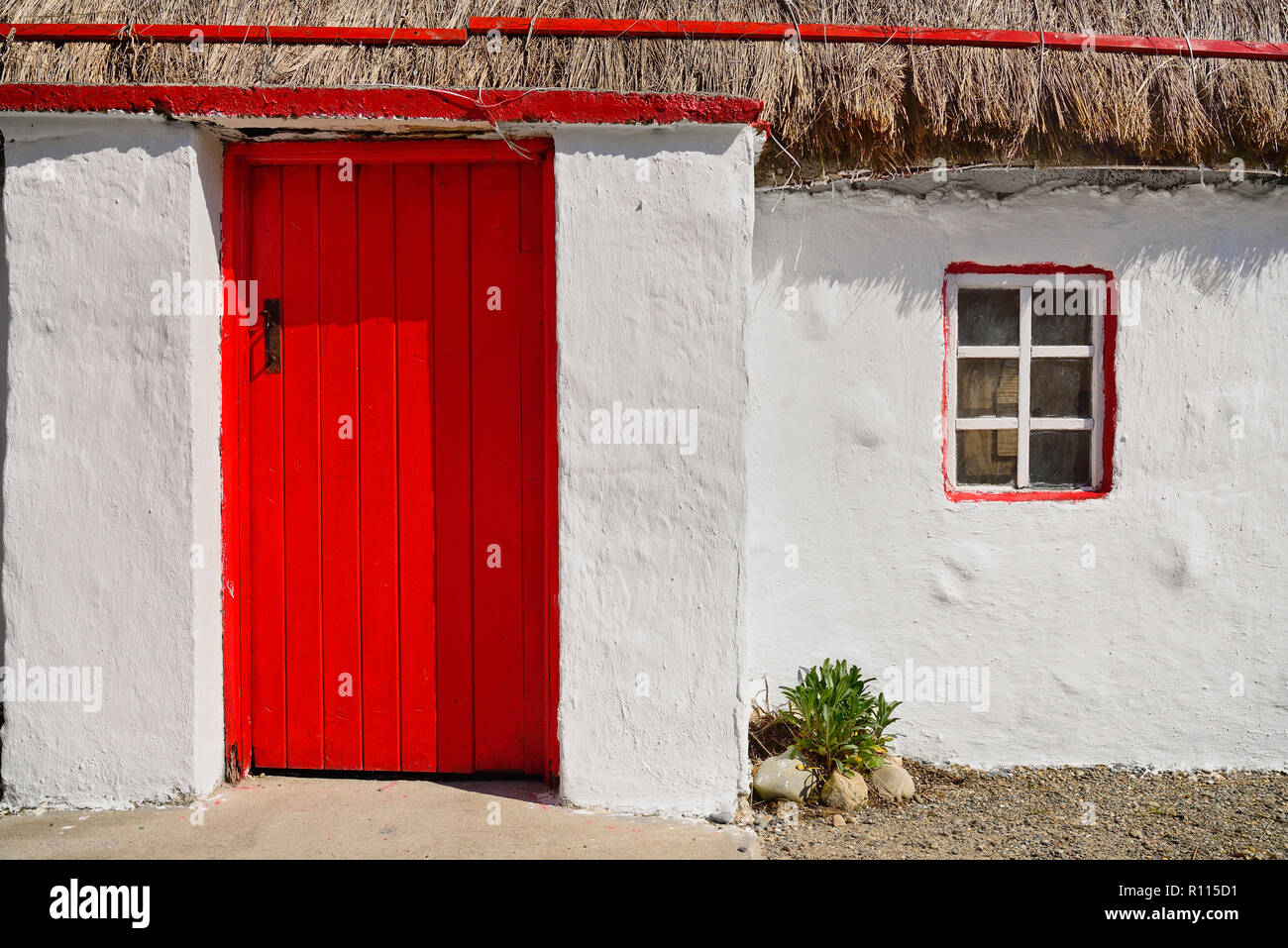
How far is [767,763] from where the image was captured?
3.56 metres

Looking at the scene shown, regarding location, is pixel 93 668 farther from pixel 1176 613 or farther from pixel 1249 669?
pixel 1249 669

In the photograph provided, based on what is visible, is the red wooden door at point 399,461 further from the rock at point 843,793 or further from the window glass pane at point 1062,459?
the window glass pane at point 1062,459

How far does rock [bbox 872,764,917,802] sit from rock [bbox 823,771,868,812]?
0.12 metres

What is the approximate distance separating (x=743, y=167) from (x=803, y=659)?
2049mm

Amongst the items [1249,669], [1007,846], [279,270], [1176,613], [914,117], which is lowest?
[1007,846]

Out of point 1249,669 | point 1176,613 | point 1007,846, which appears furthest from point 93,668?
point 1249,669

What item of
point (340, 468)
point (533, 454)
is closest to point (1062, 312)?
point (533, 454)

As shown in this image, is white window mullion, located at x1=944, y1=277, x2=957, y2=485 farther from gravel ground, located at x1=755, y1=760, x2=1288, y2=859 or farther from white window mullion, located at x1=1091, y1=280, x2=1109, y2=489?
gravel ground, located at x1=755, y1=760, x2=1288, y2=859

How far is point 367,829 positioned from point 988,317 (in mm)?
3254

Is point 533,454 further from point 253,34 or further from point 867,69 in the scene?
point 867,69

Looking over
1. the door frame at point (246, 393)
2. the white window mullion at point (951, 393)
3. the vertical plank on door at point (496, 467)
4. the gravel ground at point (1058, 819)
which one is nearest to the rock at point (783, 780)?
the gravel ground at point (1058, 819)

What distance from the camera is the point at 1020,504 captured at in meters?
3.97

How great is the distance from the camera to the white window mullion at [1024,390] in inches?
158

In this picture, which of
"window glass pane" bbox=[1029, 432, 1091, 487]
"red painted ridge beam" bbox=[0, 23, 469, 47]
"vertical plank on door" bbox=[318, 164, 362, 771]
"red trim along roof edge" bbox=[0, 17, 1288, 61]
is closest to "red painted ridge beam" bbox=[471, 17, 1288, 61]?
"red trim along roof edge" bbox=[0, 17, 1288, 61]
